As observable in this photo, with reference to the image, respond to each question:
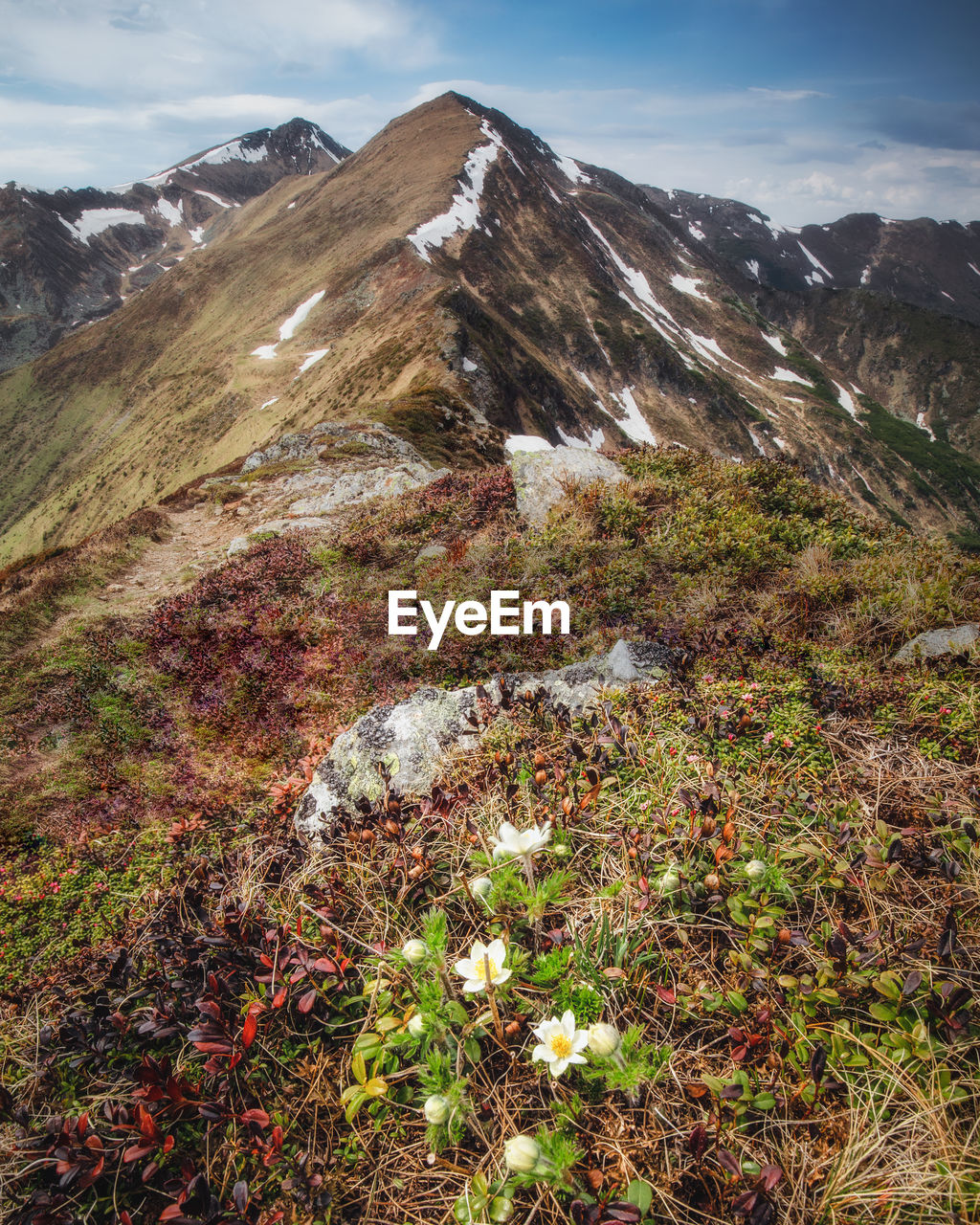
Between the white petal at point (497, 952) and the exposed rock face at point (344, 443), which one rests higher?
the exposed rock face at point (344, 443)

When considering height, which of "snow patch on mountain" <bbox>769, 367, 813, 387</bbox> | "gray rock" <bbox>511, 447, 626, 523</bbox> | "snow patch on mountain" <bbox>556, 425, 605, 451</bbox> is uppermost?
"snow patch on mountain" <bbox>769, 367, 813, 387</bbox>

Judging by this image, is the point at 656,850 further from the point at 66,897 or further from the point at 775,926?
the point at 66,897

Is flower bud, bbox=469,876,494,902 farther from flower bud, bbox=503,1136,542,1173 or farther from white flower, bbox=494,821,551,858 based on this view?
flower bud, bbox=503,1136,542,1173

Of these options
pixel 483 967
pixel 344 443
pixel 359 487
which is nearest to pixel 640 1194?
pixel 483 967

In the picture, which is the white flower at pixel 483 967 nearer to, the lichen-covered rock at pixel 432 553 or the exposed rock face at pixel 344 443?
the lichen-covered rock at pixel 432 553

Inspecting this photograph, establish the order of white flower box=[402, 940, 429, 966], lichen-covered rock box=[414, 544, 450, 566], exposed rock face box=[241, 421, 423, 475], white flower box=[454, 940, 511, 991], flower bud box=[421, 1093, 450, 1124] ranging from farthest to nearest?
exposed rock face box=[241, 421, 423, 475]
lichen-covered rock box=[414, 544, 450, 566]
white flower box=[402, 940, 429, 966]
white flower box=[454, 940, 511, 991]
flower bud box=[421, 1093, 450, 1124]

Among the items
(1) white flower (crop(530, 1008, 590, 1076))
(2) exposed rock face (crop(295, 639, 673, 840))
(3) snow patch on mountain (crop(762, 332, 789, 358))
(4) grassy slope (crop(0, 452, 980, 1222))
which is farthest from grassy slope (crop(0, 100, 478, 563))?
(3) snow patch on mountain (crop(762, 332, 789, 358))

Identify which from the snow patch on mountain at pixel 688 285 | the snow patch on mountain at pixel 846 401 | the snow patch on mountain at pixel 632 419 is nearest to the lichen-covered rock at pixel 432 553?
the snow patch on mountain at pixel 632 419
